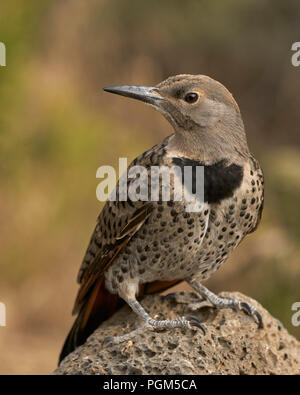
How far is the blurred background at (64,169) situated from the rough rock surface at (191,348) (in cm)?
319

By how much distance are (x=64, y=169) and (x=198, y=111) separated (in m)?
4.25

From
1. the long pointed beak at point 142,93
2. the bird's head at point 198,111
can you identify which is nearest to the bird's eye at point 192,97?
the bird's head at point 198,111

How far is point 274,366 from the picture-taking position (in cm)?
342

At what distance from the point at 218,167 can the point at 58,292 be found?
174 inches

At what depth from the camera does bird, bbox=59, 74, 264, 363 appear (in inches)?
126

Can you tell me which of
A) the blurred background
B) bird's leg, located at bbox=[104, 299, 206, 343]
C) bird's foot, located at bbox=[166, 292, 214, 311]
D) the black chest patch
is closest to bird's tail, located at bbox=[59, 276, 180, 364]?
bird's foot, located at bbox=[166, 292, 214, 311]

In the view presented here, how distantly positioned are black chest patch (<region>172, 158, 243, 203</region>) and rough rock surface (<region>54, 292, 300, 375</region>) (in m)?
0.63

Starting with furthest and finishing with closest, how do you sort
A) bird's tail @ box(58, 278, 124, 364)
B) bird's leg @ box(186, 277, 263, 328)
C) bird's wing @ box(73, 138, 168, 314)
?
1. bird's tail @ box(58, 278, 124, 364)
2. bird's leg @ box(186, 277, 263, 328)
3. bird's wing @ box(73, 138, 168, 314)

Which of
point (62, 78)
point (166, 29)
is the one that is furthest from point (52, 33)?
point (166, 29)

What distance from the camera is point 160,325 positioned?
3277 millimetres

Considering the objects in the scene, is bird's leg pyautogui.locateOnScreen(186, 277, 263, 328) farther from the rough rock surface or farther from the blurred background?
the blurred background

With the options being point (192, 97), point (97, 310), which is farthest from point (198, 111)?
point (97, 310)

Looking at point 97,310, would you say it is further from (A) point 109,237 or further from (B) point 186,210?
(B) point 186,210
